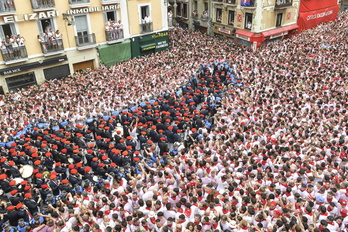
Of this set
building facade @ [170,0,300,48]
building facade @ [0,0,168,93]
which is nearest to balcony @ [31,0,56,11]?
building facade @ [0,0,168,93]

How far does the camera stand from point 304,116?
1270cm

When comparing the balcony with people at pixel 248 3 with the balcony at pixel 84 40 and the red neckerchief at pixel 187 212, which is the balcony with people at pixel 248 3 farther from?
the red neckerchief at pixel 187 212

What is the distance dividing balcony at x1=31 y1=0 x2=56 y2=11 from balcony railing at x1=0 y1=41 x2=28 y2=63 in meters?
2.79

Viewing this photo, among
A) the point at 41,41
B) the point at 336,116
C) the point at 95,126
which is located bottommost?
the point at 95,126

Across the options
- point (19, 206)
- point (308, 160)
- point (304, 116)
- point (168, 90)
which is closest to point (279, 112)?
point (304, 116)

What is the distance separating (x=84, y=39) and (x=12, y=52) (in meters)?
5.23

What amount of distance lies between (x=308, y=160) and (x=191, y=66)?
1190 cm

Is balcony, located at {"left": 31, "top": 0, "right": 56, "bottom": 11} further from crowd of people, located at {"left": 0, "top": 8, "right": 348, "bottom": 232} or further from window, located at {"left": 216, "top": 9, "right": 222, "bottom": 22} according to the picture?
window, located at {"left": 216, "top": 9, "right": 222, "bottom": 22}

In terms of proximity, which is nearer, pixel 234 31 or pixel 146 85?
pixel 146 85

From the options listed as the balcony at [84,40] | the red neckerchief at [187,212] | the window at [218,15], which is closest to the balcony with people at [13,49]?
the balcony at [84,40]

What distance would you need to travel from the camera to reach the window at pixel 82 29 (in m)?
21.3

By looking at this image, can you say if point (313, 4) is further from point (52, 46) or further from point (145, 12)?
point (52, 46)

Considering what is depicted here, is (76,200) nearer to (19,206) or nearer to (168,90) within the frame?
(19,206)

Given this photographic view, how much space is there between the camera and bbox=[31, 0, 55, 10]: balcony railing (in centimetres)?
1867
